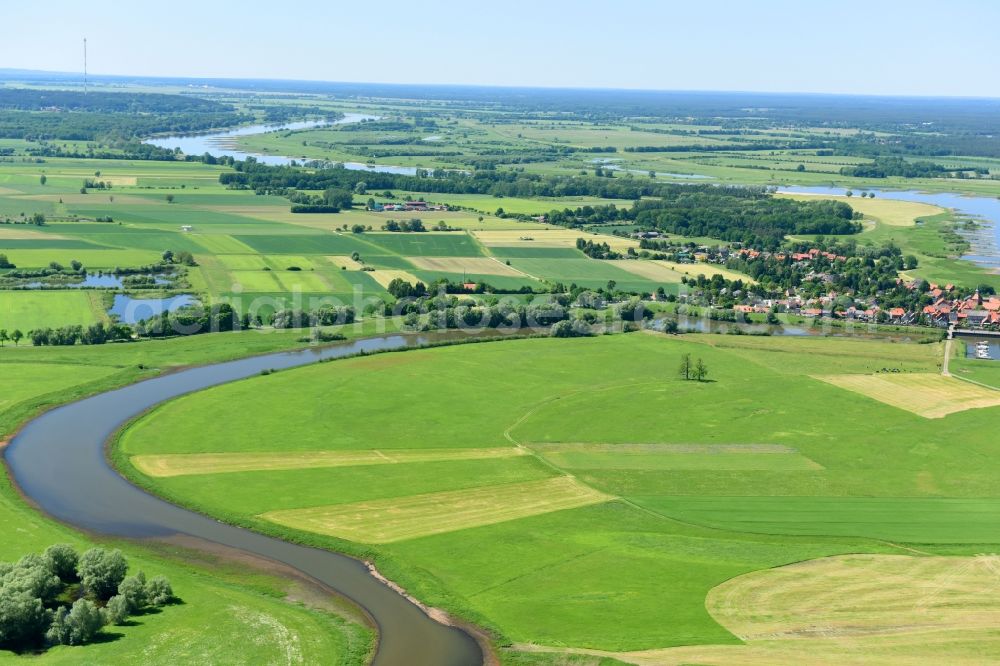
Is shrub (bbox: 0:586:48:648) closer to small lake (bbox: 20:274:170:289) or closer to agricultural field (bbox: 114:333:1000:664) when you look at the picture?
agricultural field (bbox: 114:333:1000:664)

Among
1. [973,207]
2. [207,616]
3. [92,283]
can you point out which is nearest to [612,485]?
[207,616]

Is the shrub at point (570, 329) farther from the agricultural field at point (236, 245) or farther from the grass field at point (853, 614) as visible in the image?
the grass field at point (853, 614)

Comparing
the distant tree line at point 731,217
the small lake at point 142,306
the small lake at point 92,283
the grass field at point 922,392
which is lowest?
the grass field at point 922,392

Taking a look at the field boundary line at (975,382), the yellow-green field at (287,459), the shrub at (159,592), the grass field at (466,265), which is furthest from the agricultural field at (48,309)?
the field boundary line at (975,382)

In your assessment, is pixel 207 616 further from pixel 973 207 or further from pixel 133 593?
pixel 973 207

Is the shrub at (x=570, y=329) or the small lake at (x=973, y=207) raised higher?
the small lake at (x=973, y=207)

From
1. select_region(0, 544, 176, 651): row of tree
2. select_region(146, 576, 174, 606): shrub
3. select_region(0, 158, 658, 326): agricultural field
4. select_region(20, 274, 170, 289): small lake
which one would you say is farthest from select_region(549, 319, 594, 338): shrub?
select_region(146, 576, 174, 606): shrub

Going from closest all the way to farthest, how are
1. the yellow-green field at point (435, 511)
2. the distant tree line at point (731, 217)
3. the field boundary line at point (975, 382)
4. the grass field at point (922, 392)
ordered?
the yellow-green field at point (435, 511)
the grass field at point (922, 392)
the field boundary line at point (975, 382)
the distant tree line at point (731, 217)
